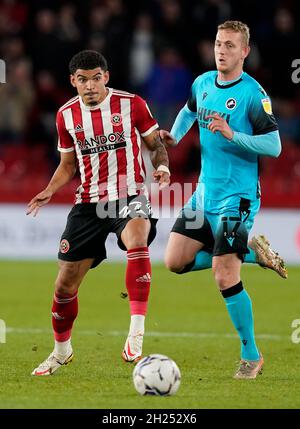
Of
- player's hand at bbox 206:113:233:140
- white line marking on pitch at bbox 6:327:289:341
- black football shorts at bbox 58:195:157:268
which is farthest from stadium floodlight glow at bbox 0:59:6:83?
player's hand at bbox 206:113:233:140

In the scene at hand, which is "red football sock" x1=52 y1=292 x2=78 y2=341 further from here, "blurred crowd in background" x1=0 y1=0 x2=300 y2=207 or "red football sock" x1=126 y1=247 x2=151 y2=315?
"blurred crowd in background" x1=0 y1=0 x2=300 y2=207

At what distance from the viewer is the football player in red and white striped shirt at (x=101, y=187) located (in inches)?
284

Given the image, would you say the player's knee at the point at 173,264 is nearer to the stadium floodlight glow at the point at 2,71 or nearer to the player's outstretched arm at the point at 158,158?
the player's outstretched arm at the point at 158,158

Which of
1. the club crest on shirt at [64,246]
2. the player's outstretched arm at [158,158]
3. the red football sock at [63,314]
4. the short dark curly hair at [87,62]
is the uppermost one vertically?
the short dark curly hair at [87,62]

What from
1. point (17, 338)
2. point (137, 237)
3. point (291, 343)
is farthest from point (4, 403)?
point (291, 343)

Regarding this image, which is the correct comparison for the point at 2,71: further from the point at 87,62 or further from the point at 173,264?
the point at 173,264

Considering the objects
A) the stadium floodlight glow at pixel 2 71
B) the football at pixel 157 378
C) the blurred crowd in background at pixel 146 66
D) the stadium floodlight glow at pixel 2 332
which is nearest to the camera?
the football at pixel 157 378

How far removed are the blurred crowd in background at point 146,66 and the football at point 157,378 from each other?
9.44 metres

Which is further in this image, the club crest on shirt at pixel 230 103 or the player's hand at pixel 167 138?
the player's hand at pixel 167 138

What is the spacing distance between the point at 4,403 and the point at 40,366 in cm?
130

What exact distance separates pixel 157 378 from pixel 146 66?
11070 mm

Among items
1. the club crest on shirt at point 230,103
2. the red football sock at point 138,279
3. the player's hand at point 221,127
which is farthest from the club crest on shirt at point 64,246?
the club crest on shirt at point 230,103

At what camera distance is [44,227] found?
14.9 m
